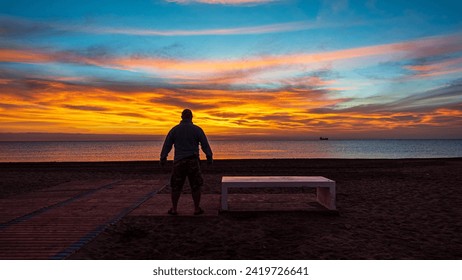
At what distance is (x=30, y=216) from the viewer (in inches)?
293

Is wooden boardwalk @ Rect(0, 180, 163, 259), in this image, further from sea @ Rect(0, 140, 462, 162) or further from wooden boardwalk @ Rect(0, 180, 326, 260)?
sea @ Rect(0, 140, 462, 162)

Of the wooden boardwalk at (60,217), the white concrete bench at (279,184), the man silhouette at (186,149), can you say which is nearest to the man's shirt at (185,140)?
the man silhouette at (186,149)

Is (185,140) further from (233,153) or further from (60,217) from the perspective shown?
(233,153)

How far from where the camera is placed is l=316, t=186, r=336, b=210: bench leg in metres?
7.80

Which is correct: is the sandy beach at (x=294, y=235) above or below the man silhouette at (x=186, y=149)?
below

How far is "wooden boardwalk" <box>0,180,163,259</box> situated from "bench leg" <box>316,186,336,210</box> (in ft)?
14.9

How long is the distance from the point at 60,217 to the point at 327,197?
230 inches

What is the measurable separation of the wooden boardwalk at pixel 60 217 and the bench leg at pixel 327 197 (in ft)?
14.9

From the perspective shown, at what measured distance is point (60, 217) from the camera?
7.31 metres

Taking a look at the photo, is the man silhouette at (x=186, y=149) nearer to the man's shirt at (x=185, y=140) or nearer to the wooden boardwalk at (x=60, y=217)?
the man's shirt at (x=185, y=140)

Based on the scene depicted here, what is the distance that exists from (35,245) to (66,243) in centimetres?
43

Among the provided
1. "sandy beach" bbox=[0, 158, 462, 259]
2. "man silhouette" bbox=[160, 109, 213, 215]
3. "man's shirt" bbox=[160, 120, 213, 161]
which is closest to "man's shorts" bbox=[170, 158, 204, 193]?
"man silhouette" bbox=[160, 109, 213, 215]

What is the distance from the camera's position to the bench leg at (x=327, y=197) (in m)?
7.80

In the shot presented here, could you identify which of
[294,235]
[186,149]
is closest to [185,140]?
Answer: [186,149]
